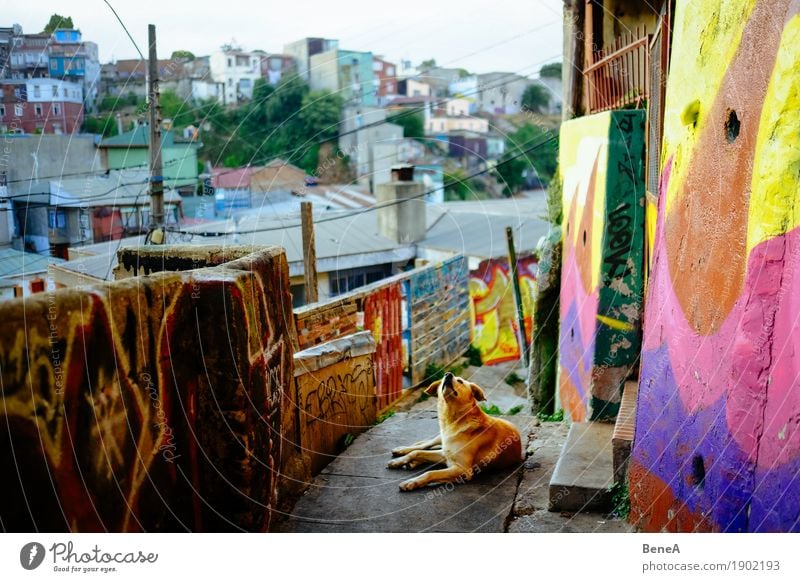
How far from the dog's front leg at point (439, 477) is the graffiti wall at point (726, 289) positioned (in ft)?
4.39

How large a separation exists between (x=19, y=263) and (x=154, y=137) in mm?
2358

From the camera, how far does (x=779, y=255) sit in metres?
2.58

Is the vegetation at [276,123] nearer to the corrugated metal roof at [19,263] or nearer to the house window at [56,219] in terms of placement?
the house window at [56,219]

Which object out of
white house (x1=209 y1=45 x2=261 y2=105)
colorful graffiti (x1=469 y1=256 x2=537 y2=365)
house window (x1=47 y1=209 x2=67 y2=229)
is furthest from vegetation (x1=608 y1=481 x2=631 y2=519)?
white house (x1=209 y1=45 x2=261 y2=105)

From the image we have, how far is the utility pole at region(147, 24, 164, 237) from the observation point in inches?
412

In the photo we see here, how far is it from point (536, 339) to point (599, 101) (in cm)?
238

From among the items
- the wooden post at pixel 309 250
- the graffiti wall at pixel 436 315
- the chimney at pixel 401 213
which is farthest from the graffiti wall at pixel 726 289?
the chimney at pixel 401 213
